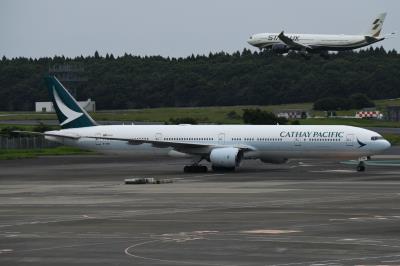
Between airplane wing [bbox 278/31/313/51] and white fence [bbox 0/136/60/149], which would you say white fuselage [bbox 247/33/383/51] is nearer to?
airplane wing [bbox 278/31/313/51]

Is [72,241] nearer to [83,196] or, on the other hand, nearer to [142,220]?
[142,220]

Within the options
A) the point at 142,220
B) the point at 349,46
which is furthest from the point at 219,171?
the point at 349,46

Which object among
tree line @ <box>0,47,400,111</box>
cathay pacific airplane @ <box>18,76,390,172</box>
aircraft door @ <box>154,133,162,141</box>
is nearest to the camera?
cathay pacific airplane @ <box>18,76,390,172</box>

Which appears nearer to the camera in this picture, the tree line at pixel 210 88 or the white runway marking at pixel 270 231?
the white runway marking at pixel 270 231

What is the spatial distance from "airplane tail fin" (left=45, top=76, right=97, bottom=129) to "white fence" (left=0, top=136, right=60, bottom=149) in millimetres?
25508

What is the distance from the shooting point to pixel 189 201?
145 ft

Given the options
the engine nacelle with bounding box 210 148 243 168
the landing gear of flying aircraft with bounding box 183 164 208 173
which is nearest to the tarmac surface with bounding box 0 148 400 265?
the engine nacelle with bounding box 210 148 243 168

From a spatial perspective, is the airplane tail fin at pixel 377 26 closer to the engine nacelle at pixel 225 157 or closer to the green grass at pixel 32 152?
the green grass at pixel 32 152

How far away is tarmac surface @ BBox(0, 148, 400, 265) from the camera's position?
26188mm

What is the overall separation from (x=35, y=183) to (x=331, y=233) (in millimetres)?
31254

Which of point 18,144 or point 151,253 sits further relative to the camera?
point 18,144

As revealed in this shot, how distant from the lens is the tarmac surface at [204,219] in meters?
26.2

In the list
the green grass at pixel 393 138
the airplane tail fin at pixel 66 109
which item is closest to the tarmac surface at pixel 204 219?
the airplane tail fin at pixel 66 109

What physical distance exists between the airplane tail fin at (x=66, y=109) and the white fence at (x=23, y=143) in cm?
2551
